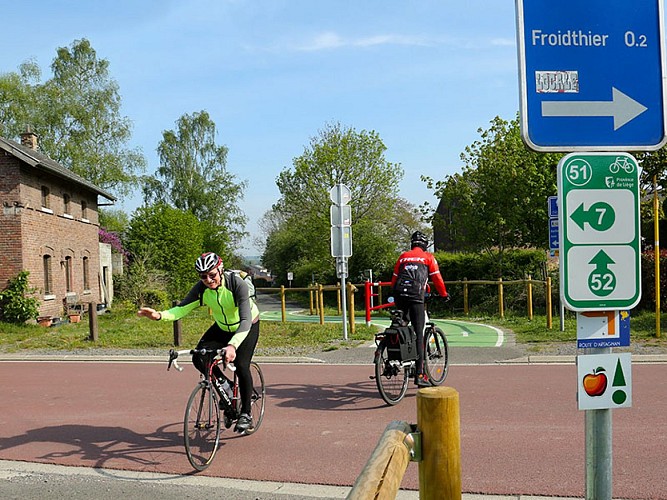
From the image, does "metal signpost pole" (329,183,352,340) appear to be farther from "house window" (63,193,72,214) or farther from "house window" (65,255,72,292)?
"house window" (63,193,72,214)

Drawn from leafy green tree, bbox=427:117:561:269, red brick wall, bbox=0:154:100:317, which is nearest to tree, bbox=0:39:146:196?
red brick wall, bbox=0:154:100:317

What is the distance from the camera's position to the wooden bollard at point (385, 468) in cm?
250

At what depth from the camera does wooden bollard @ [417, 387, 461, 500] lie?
2.82 m

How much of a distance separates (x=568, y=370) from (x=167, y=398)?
19.2ft

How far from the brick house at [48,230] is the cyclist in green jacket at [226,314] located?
1786 centimetres

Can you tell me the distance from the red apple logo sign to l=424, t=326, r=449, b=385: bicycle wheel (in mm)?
6555

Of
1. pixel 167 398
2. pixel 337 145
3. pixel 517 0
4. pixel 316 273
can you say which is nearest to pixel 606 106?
pixel 517 0

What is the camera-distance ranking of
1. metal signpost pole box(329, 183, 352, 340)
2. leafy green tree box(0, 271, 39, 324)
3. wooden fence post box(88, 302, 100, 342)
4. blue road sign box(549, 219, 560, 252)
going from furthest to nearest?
leafy green tree box(0, 271, 39, 324)
wooden fence post box(88, 302, 100, 342)
metal signpost pole box(329, 183, 352, 340)
blue road sign box(549, 219, 560, 252)

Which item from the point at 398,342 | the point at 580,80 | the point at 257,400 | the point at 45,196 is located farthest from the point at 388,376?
the point at 45,196

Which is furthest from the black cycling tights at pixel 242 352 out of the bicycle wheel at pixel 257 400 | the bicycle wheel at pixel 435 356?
the bicycle wheel at pixel 435 356

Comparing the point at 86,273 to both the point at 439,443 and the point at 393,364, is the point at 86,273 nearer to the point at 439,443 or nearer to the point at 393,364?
the point at 393,364

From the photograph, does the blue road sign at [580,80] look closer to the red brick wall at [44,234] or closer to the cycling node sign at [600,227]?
the cycling node sign at [600,227]

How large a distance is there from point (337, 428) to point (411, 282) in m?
2.13

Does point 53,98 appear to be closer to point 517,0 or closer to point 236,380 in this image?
point 236,380
